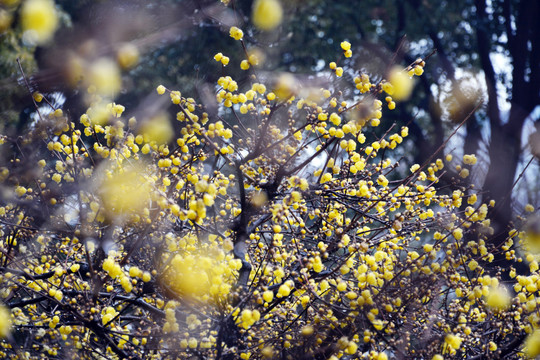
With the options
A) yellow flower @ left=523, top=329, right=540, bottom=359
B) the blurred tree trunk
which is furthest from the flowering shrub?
the blurred tree trunk

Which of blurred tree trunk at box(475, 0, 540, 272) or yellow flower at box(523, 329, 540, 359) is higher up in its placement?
blurred tree trunk at box(475, 0, 540, 272)

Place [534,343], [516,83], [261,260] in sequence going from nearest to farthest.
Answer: [534,343] → [261,260] → [516,83]

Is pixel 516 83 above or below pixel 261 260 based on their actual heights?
above

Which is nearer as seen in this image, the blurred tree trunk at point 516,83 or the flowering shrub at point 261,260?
the flowering shrub at point 261,260

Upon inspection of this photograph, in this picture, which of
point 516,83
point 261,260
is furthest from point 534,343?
point 516,83

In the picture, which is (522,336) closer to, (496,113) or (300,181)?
(300,181)

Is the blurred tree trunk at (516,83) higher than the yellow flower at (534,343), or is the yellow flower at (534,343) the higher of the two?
the blurred tree trunk at (516,83)

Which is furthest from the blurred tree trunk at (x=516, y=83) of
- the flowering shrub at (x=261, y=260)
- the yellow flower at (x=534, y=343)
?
the yellow flower at (x=534, y=343)

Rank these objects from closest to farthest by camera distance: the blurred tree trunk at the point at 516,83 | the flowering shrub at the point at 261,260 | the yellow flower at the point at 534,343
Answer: the yellow flower at the point at 534,343
the flowering shrub at the point at 261,260
the blurred tree trunk at the point at 516,83

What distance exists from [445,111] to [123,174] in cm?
749

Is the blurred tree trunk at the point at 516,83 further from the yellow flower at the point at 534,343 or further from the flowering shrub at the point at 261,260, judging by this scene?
the yellow flower at the point at 534,343

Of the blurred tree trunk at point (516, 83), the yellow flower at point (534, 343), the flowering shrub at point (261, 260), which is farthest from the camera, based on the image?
the blurred tree trunk at point (516, 83)

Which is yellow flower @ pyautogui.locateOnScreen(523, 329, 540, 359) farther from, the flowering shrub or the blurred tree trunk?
the blurred tree trunk

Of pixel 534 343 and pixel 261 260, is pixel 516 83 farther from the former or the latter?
pixel 261 260
